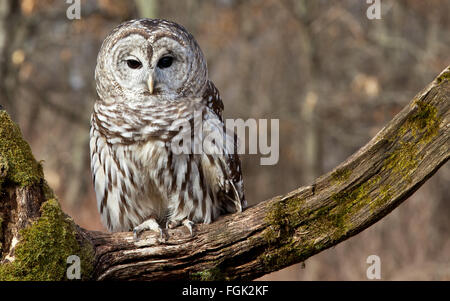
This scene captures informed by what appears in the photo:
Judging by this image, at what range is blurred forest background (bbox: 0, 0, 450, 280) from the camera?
9609 mm

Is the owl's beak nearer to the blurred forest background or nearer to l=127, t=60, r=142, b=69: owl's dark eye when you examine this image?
l=127, t=60, r=142, b=69: owl's dark eye

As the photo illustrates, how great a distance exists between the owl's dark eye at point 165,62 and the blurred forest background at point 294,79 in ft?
15.5

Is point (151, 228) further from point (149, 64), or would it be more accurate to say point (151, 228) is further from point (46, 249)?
point (149, 64)

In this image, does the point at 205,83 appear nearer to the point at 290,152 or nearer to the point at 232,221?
the point at 232,221

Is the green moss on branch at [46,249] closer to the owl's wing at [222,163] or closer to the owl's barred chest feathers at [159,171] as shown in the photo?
the owl's barred chest feathers at [159,171]

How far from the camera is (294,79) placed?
14336 millimetres

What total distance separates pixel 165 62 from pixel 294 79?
34.8ft

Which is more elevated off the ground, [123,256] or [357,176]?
[357,176]

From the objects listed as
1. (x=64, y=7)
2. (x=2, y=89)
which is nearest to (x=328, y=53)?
(x=64, y=7)

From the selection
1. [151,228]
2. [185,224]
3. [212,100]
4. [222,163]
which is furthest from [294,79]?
[151,228]

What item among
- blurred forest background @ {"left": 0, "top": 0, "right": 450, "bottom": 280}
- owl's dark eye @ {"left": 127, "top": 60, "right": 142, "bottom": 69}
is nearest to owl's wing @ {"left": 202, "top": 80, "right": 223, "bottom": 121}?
owl's dark eye @ {"left": 127, "top": 60, "right": 142, "bottom": 69}

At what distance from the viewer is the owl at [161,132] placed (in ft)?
12.8

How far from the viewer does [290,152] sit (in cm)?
1436
